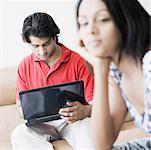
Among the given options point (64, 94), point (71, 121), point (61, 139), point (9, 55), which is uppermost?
point (9, 55)

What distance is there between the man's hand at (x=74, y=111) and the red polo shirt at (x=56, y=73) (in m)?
0.14

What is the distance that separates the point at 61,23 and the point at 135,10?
1.40m

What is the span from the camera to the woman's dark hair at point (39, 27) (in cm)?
168

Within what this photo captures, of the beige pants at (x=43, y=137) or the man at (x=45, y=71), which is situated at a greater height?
the man at (x=45, y=71)

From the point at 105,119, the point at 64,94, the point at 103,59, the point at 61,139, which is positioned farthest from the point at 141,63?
the point at 61,139

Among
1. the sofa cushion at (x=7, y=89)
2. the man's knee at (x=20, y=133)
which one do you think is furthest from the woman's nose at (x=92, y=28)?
the sofa cushion at (x=7, y=89)

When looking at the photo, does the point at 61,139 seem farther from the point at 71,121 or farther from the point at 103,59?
the point at 103,59

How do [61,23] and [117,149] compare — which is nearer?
[117,149]

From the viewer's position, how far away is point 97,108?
108 centimetres

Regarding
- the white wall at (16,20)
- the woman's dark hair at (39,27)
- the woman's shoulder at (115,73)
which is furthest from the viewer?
the white wall at (16,20)

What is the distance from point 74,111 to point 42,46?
36cm

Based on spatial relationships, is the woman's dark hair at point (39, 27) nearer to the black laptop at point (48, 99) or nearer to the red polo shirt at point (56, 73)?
the red polo shirt at point (56, 73)

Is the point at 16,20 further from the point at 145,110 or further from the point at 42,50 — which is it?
the point at 145,110

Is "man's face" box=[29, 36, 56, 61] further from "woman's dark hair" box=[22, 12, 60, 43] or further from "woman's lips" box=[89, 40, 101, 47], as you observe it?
"woman's lips" box=[89, 40, 101, 47]
